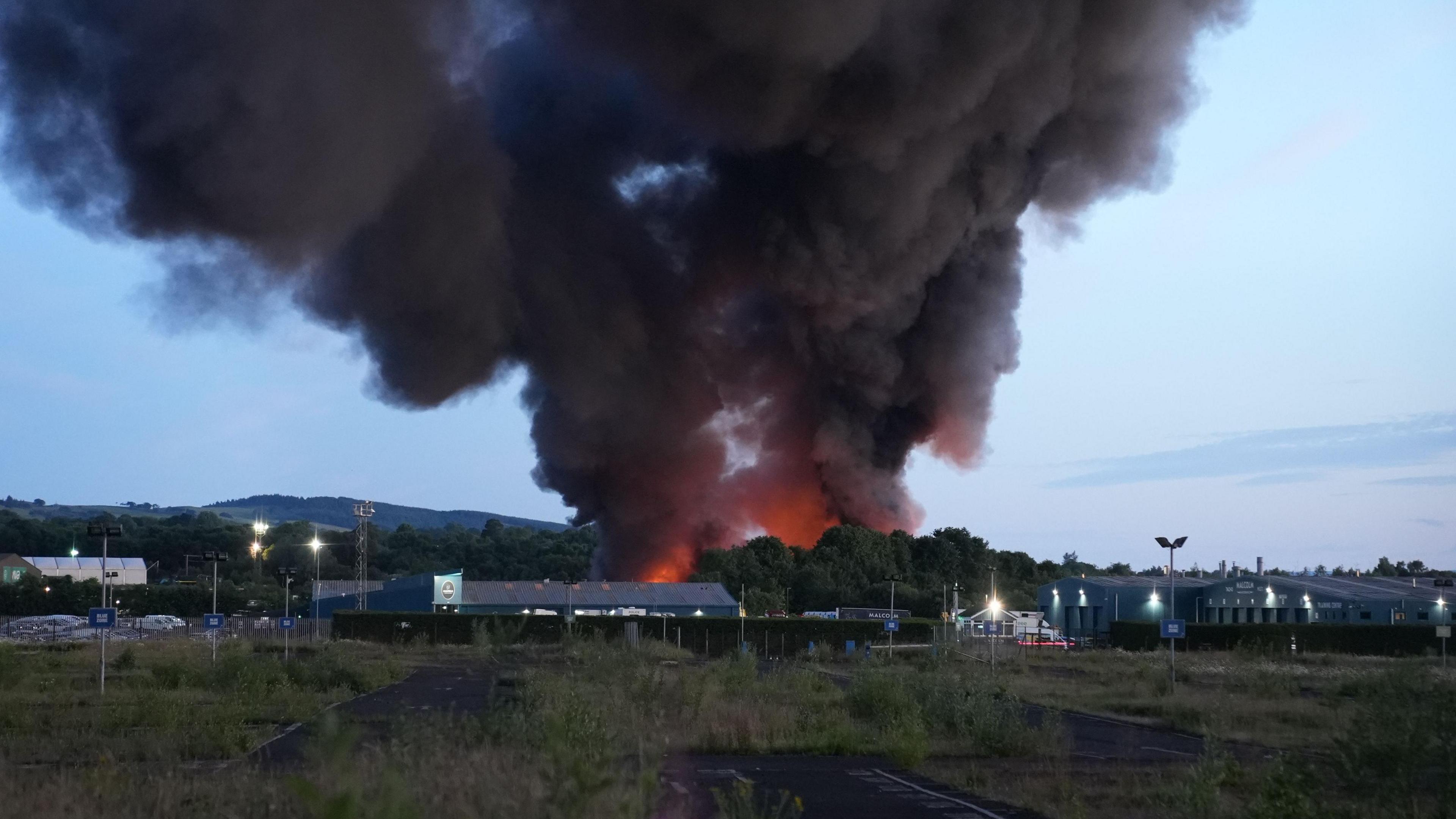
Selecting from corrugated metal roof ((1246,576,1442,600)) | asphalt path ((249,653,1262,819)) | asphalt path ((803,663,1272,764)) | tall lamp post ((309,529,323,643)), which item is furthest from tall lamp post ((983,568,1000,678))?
tall lamp post ((309,529,323,643))

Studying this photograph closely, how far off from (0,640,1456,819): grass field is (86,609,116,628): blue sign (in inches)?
59.4

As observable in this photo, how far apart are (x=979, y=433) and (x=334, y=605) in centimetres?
3642

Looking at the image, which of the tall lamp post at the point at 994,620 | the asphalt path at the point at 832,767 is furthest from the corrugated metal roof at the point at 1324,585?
the asphalt path at the point at 832,767

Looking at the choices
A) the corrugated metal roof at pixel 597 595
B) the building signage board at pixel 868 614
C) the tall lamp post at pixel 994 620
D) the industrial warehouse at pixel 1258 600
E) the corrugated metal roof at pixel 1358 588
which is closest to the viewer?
the tall lamp post at pixel 994 620

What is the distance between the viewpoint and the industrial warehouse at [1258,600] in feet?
209

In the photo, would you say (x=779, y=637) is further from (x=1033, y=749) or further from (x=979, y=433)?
(x=1033, y=749)

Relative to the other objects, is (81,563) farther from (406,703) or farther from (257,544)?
(406,703)

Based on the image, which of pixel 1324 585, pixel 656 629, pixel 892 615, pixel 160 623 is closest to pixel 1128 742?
pixel 892 615

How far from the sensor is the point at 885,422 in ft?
240

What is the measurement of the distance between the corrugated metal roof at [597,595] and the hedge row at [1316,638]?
23685mm

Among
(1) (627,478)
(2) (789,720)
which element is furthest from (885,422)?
(2) (789,720)

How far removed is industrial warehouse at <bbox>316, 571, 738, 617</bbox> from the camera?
66375mm

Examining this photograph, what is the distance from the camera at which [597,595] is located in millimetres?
68938

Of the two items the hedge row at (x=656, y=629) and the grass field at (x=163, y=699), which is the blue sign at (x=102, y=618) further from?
the hedge row at (x=656, y=629)
